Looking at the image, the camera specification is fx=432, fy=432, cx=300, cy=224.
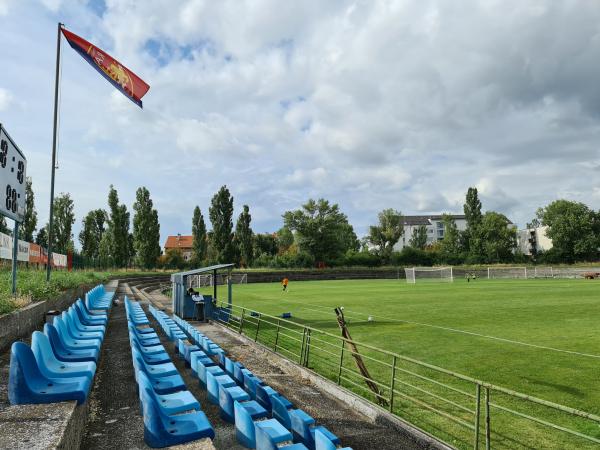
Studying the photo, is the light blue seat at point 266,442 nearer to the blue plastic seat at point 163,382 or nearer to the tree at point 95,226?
the blue plastic seat at point 163,382

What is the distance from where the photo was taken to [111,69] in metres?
16.8

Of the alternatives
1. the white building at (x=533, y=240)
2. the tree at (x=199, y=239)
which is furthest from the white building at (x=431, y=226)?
the tree at (x=199, y=239)

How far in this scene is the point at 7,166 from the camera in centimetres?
975

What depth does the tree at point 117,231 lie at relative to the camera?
184 feet

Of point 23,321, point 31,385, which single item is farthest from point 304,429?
point 23,321

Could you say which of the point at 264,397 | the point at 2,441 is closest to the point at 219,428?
the point at 264,397

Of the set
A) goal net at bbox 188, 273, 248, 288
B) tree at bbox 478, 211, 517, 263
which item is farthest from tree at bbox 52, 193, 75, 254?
tree at bbox 478, 211, 517, 263

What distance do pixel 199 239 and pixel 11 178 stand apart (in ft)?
231

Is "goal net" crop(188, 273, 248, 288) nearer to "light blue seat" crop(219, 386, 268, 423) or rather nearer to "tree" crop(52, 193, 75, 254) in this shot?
"tree" crop(52, 193, 75, 254)

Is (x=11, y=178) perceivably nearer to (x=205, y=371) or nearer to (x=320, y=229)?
(x=205, y=371)

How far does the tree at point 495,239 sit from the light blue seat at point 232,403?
294 ft

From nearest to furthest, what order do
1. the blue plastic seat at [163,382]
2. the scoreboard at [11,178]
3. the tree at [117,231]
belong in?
the blue plastic seat at [163,382] < the scoreboard at [11,178] < the tree at [117,231]

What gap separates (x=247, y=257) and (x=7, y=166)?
62776 mm

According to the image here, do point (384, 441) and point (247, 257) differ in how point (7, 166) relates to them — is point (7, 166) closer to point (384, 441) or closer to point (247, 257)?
point (384, 441)
